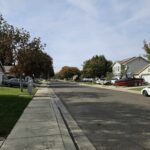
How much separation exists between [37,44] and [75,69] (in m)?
146

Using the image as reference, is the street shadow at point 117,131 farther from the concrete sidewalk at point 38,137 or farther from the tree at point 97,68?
the tree at point 97,68

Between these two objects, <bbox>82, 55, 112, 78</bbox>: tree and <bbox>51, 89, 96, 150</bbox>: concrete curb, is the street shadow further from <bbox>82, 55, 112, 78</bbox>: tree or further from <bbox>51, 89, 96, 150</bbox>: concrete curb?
<bbox>82, 55, 112, 78</bbox>: tree

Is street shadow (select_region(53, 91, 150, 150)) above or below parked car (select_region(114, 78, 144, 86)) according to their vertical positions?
below

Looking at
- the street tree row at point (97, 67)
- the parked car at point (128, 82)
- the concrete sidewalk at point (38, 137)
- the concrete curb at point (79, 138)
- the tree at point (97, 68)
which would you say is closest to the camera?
the concrete sidewalk at point (38, 137)

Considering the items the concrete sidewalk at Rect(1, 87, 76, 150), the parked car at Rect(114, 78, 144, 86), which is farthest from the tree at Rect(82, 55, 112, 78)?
the concrete sidewalk at Rect(1, 87, 76, 150)

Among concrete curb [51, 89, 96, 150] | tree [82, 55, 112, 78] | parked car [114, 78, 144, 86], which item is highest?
tree [82, 55, 112, 78]

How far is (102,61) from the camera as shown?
126938mm

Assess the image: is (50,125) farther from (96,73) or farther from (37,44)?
(96,73)

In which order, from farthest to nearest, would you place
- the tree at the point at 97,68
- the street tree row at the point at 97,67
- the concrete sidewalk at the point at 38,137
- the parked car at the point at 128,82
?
the street tree row at the point at 97,67 < the tree at the point at 97,68 < the parked car at the point at 128,82 < the concrete sidewalk at the point at 38,137

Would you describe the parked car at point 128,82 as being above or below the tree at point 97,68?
below

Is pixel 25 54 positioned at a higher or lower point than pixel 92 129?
higher

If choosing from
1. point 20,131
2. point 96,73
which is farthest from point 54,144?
point 96,73

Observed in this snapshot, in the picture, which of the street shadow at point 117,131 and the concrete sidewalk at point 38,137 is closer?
the concrete sidewalk at point 38,137

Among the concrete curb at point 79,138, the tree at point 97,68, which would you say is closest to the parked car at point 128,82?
the concrete curb at point 79,138
